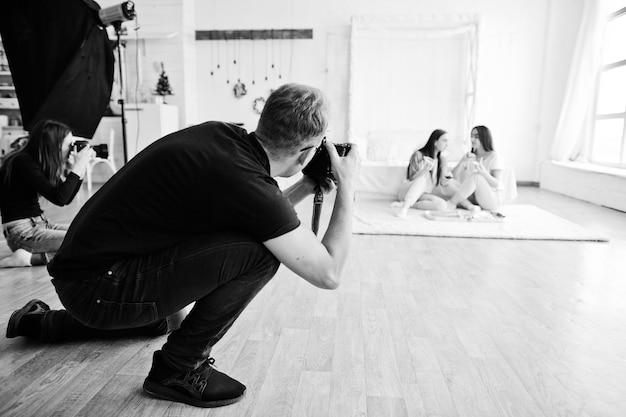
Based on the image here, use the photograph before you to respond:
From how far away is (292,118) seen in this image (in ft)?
4.01

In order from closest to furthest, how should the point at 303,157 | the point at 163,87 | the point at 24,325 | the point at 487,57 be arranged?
the point at 303,157 → the point at 24,325 → the point at 163,87 → the point at 487,57

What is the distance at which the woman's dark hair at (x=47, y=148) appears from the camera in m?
2.36

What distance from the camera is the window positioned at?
5586 millimetres

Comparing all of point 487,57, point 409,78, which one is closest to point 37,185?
point 409,78

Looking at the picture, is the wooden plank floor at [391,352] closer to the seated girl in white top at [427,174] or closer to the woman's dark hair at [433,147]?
the seated girl in white top at [427,174]

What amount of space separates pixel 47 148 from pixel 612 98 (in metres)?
5.80

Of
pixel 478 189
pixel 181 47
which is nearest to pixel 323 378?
pixel 478 189

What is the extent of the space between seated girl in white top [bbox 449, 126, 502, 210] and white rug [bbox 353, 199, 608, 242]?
21 cm

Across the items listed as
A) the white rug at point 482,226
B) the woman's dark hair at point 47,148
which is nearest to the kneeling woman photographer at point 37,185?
the woman's dark hair at point 47,148

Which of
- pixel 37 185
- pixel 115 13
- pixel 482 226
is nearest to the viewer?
pixel 37 185

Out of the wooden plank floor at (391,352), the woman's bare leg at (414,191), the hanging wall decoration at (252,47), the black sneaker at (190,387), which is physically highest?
the hanging wall decoration at (252,47)

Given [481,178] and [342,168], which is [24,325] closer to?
[342,168]

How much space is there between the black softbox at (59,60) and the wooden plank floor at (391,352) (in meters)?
0.96

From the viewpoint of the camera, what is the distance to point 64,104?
9.84 ft
